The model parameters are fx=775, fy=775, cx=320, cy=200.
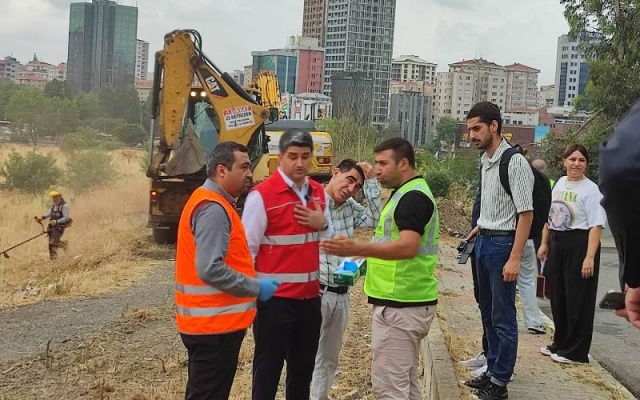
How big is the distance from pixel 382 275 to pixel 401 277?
0.13 metres

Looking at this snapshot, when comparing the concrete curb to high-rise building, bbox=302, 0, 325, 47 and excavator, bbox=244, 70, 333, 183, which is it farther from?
high-rise building, bbox=302, 0, 325, 47

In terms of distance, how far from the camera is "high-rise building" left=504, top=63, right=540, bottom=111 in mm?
162375

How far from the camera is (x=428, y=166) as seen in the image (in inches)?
1049

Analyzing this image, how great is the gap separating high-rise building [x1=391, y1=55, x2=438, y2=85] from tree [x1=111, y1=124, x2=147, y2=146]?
74.9 m

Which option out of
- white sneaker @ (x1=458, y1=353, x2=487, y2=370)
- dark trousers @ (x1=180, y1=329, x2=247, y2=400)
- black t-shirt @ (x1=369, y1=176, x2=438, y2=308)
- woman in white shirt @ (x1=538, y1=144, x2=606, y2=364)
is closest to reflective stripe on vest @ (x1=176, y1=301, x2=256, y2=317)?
dark trousers @ (x1=180, y1=329, x2=247, y2=400)

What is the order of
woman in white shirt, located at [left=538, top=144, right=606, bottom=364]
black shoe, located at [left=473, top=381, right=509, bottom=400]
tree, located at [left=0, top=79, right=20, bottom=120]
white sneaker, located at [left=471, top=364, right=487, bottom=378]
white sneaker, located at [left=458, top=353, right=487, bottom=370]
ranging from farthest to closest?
tree, located at [left=0, top=79, right=20, bottom=120], woman in white shirt, located at [left=538, top=144, right=606, bottom=364], white sneaker, located at [left=458, top=353, right=487, bottom=370], white sneaker, located at [left=471, top=364, right=487, bottom=378], black shoe, located at [left=473, top=381, right=509, bottom=400]

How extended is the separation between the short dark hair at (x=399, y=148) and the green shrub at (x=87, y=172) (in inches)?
1158

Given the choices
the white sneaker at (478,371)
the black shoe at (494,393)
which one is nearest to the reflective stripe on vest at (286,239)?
the black shoe at (494,393)

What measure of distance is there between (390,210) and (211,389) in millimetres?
1422

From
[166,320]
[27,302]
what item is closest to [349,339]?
[166,320]

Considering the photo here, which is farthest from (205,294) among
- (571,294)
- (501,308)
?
(571,294)

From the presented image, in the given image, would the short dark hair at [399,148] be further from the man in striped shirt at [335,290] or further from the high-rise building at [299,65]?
the high-rise building at [299,65]

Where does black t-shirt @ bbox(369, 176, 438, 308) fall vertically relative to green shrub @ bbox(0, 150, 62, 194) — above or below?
above

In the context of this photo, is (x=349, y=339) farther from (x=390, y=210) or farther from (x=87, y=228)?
(x=87, y=228)
